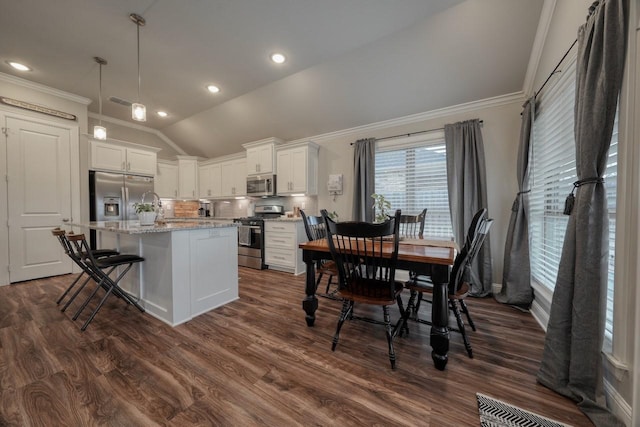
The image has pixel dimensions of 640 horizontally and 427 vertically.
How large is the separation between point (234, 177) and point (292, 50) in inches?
131

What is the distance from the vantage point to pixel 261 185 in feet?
15.7

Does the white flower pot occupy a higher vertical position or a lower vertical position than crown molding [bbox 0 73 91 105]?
lower

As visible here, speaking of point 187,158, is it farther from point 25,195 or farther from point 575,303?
point 575,303

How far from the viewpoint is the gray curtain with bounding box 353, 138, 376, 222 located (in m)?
3.83

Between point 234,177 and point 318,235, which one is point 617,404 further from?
point 234,177

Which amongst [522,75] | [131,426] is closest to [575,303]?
[131,426]

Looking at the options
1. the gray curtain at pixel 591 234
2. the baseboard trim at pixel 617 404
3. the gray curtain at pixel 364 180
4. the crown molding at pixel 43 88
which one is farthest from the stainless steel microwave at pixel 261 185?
the baseboard trim at pixel 617 404

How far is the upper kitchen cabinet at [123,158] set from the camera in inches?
164

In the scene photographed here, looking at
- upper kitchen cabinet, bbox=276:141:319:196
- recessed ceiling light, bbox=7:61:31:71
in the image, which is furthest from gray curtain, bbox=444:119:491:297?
recessed ceiling light, bbox=7:61:31:71

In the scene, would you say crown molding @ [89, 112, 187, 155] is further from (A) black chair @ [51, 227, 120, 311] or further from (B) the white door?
(A) black chair @ [51, 227, 120, 311]

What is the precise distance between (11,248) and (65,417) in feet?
12.3

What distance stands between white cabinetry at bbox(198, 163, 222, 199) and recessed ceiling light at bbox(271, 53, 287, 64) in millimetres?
3397

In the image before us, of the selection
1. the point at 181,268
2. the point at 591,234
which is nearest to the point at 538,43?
the point at 591,234

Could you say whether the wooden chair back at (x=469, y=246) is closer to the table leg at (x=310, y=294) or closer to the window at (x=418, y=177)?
the table leg at (x=310, y=294)
